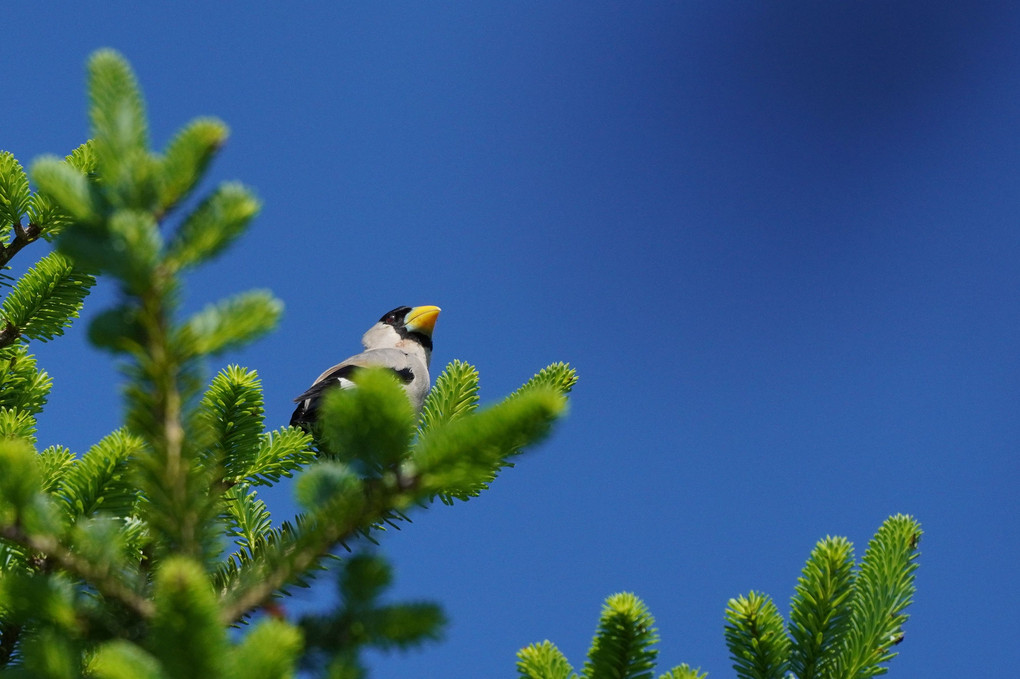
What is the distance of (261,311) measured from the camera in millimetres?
1428

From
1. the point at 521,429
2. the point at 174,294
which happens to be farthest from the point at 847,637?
the point at 174,294

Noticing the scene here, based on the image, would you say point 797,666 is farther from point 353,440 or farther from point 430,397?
point 430,397

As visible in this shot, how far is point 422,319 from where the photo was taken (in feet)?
27.3

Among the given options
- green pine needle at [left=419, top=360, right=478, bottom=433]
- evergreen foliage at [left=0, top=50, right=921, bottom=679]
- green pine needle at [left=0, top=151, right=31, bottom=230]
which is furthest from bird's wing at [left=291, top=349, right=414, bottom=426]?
evergreen foliage at [left=0, top=50, right=921, bottom=679]

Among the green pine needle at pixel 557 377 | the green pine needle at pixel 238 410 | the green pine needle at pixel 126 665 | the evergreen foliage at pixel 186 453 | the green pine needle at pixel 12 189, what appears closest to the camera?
the green pine needle at pixel 126 665

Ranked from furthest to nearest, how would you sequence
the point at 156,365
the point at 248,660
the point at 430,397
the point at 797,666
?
the point at 430,397, the point at 797,666, the point at 156,365, the point at 248,660

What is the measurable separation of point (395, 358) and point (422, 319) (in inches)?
91.5

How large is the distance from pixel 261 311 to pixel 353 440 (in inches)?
10.3

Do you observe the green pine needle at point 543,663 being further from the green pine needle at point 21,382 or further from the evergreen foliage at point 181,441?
the green pine needle at point 21,382

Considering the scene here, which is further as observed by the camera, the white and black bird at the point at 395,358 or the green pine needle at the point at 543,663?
the white and black bird at the point at 395,358

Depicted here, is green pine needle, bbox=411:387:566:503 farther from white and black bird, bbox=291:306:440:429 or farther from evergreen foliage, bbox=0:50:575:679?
white and black bird, bbox=291:306:440:429

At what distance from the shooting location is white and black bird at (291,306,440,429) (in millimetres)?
4988

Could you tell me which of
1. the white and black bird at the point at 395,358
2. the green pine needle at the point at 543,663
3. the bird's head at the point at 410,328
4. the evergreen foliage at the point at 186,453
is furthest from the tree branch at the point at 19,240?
the bird's head at the point at 410,328

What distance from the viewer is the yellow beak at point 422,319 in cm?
831
